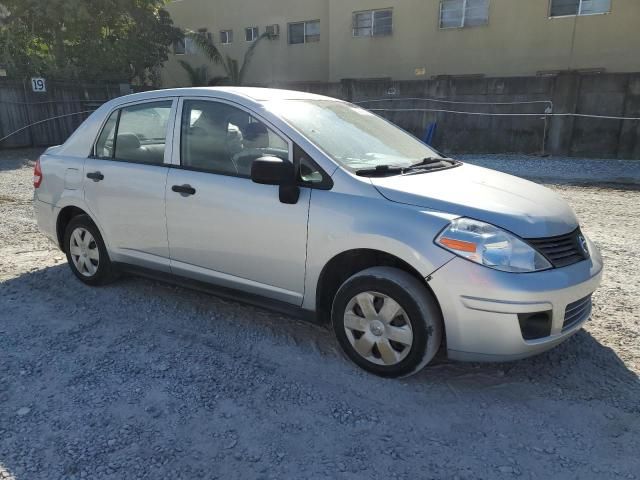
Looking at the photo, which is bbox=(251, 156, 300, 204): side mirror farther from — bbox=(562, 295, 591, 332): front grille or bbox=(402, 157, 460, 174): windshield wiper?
bbox=(562, 295, 591, 332): front grille

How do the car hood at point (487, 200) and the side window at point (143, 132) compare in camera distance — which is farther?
the side window at point (143, 132)

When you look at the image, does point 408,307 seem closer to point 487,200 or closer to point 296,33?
point 487,200

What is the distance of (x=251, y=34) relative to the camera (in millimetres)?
23797

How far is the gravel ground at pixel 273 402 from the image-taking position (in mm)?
2459

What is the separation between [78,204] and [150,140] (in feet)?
3.20

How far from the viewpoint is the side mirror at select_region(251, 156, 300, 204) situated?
3164mm

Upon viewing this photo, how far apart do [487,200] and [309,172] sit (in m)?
1.11

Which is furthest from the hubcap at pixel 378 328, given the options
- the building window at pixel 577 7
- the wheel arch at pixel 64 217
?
the building window at pixel 577 7

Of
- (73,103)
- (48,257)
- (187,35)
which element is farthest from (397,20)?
(48,257)

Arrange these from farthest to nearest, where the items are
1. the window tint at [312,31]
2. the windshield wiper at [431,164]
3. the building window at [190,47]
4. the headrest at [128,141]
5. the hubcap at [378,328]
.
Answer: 1. the building window at [190,47]
2. the window tint at [312,31]
3. the headrest at [128,141]
4. the windshield wiper at [431,164]
5. the hubcap at [378,328]

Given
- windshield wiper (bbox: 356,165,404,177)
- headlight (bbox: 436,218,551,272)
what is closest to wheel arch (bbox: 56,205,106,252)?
windshield wiper (bbox: 356,165,404,177)

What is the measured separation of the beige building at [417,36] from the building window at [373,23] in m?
0.04

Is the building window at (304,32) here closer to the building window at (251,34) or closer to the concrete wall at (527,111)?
the building window at (251,34)

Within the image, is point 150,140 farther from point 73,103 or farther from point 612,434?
point 73,103
